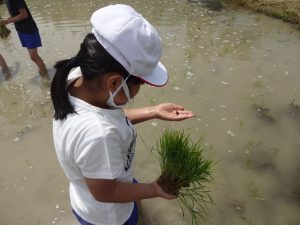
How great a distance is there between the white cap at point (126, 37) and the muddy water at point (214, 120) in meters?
2.18

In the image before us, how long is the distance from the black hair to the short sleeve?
0.19 m

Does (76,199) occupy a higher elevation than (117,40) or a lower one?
lower

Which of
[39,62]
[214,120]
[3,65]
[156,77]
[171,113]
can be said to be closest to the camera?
[156,77]

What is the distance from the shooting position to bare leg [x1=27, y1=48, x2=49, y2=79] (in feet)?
17.5

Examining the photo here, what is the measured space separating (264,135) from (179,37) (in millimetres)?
3361

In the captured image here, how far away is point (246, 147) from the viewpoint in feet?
12.6

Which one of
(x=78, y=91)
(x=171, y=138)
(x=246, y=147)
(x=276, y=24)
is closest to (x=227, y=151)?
(x=246, y=147)

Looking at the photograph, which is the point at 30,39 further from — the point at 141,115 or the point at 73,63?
the point at 73,63

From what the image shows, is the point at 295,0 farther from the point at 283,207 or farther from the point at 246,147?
the point at 283,207

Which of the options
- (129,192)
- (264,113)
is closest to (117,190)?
(129,192)

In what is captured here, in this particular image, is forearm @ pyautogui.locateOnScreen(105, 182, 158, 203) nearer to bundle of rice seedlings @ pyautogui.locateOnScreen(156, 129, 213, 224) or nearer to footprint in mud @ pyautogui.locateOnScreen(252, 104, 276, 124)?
bundle of rice seedlings @ pyautogui.locateOnScreen(156, 129, 213, 224)

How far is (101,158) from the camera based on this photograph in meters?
1.36

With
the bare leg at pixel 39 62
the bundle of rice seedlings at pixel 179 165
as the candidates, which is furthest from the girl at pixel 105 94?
the bare leg at pixel 39 62

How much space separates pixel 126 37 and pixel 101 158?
1.71ft
